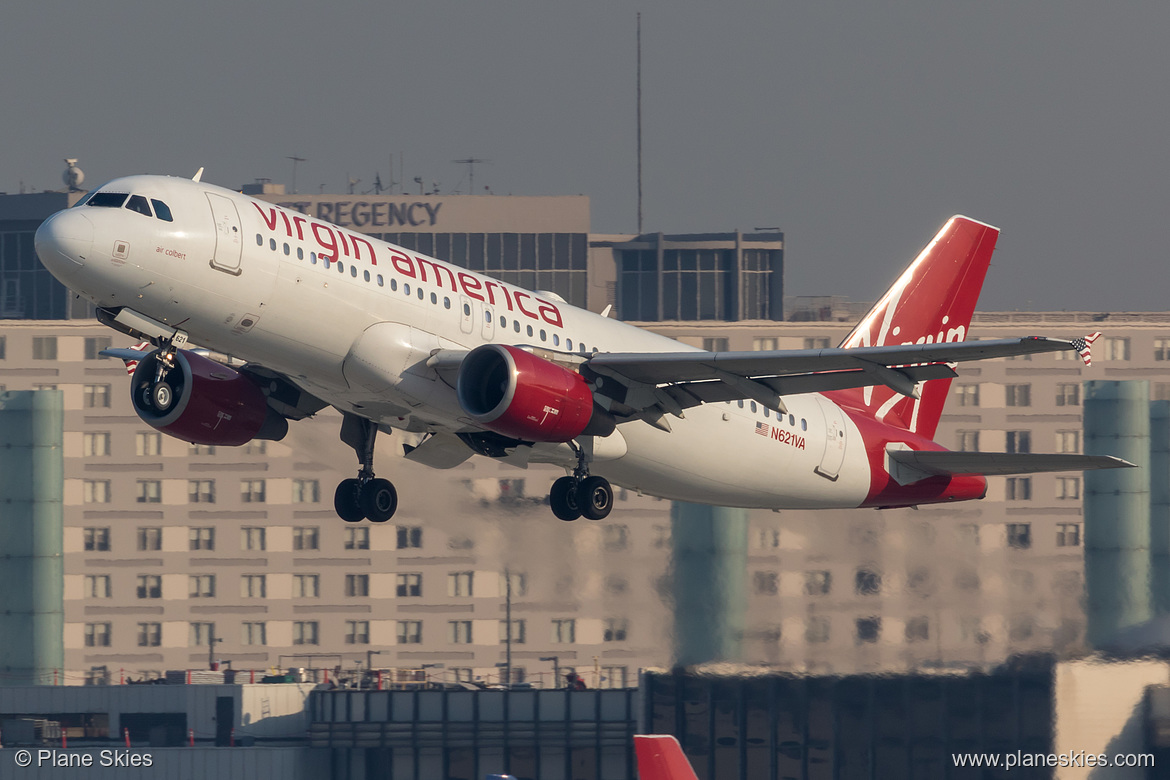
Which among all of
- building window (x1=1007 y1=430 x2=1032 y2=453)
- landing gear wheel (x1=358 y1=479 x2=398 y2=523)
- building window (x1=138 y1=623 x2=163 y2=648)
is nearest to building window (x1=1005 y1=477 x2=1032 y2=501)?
building window (x1=1007 y1=430 x2=1032 y2=453)

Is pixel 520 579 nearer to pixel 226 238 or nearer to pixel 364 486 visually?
pixel 364 486

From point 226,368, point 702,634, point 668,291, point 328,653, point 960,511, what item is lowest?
point 328,653

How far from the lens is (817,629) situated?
64.7 meters

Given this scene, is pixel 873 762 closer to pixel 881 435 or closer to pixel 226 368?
pixel 881 435

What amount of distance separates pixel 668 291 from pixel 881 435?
107m

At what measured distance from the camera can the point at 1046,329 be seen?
400 feet

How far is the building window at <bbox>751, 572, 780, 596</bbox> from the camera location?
71312mm

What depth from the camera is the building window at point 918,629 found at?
62469 millimetres

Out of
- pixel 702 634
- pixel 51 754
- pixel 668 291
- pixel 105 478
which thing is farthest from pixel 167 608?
pixel 702 634

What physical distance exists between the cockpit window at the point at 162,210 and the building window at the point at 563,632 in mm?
52758

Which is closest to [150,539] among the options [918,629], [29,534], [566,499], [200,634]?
[200,634]

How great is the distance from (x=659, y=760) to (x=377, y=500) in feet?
31.0

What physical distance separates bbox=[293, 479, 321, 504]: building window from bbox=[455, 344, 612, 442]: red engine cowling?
84.9 metres

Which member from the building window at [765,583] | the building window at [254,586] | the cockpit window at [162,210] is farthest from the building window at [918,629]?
the building window at [254,586]
